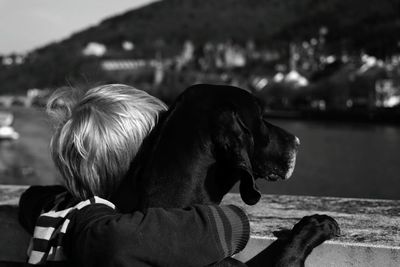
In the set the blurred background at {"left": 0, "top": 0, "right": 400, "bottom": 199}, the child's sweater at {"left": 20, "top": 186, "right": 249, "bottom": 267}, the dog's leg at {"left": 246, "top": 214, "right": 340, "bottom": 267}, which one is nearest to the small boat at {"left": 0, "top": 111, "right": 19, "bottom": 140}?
the blurred background at {"left": 0, "top": 0, "right": 400, "bottom": 199}

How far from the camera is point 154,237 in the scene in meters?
2.19

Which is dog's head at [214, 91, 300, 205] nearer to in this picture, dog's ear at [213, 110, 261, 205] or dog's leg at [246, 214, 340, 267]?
dog's ear at [213, 110, 261, 205]

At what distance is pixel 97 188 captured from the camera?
2.61m

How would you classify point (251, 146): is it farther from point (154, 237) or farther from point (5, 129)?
point (5, 129)

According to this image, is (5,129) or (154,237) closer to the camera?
(154,237)

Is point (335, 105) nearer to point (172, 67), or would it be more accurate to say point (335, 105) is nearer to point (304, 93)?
point (304, 93)

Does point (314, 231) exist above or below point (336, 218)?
above

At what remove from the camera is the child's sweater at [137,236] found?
2.17 metres

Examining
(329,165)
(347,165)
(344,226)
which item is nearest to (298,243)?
(344,226)

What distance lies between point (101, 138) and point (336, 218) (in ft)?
4.06

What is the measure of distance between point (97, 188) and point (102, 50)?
199396mm

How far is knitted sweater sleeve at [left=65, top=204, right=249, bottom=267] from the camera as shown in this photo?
85.3 inches

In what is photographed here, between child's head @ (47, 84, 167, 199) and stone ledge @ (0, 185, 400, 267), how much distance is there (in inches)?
23.5

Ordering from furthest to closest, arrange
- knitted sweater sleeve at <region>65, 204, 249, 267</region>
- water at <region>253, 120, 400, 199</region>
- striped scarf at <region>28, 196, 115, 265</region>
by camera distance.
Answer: water at <region>253, 120, 400, 199</region> < striped scarf at <region>28, 196, 115, 265</region> < knitted sweater sleeve at <region>65, 204, 249, 267</region>
